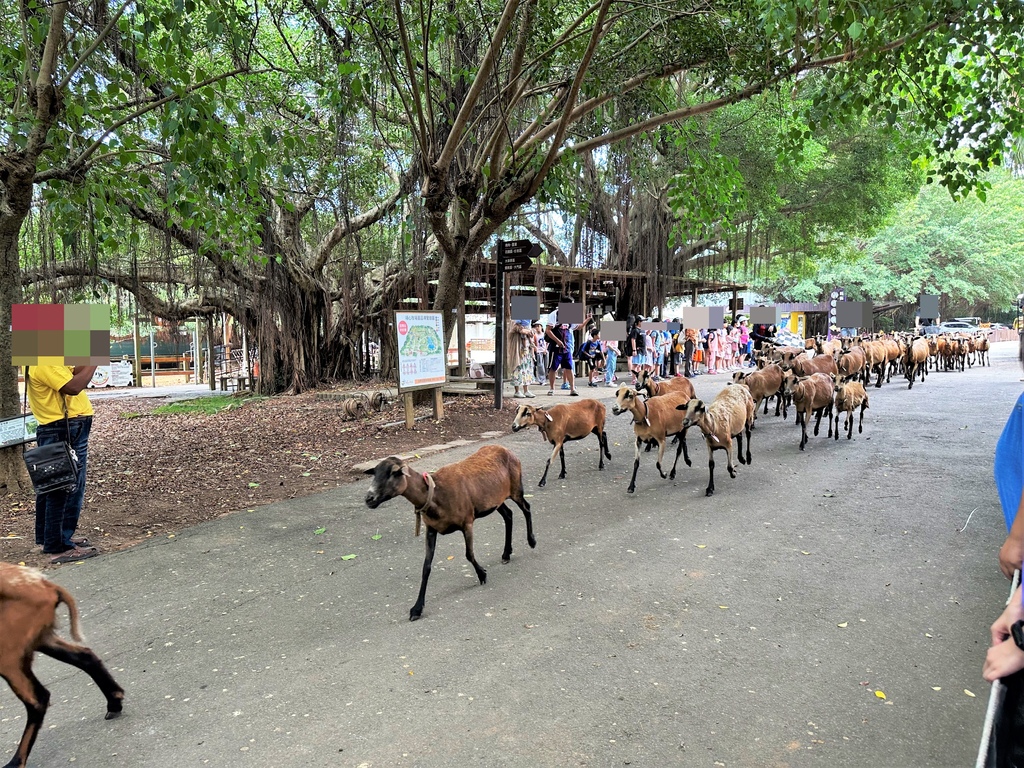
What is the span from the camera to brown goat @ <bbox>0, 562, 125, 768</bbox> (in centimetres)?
257

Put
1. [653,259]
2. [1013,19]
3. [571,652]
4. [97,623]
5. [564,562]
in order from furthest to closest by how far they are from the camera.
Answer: [653,259] < [1013,19] < [564,562] < [97,623] < [571,652]

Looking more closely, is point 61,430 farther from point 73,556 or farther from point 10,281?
point 10,281

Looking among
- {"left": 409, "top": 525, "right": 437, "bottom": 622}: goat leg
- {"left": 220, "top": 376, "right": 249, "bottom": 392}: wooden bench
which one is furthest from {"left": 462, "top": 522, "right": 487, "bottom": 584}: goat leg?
{"left": 220, "top": 376, "right": 249, "bottom": 392}: wooden bench

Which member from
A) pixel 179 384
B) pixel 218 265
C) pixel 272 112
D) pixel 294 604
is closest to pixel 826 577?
pixel 294 604

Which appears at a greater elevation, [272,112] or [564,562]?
[272,112]

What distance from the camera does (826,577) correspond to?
444 cm

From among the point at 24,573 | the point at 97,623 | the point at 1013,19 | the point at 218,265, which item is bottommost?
the point at 97,623

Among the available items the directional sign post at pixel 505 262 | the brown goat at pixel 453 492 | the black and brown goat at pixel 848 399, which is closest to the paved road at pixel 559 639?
the brown goat at pixel 453 492

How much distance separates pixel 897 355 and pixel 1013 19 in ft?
36.8

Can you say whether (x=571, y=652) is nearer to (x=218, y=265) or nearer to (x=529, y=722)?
(x=529, y=722)

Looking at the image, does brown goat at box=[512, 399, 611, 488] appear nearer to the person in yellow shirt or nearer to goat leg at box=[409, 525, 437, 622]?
goat leg at box=[409, 525, 437, 622]

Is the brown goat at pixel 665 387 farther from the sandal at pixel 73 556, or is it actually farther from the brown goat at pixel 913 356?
the brown goat at pixel 913 356

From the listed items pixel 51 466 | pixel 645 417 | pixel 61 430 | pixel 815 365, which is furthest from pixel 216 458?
pixel 815 365

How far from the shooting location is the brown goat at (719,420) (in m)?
6.69
